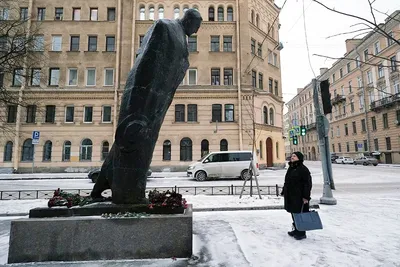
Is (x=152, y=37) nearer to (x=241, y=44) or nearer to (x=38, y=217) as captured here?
(x=38, y=217)

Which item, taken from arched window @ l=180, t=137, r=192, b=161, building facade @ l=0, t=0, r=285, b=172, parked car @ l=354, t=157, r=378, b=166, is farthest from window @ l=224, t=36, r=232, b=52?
parked car @ l=354, t=157, r=378, b=166

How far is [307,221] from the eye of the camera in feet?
16.3

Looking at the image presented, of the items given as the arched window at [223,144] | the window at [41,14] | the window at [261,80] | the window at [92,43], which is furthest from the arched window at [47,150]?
the window at [261,80]

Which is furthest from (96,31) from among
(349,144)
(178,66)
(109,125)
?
(349,144)

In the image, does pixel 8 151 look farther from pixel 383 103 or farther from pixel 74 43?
pixel 383 103

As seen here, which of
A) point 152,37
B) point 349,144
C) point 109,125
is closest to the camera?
point 152,37

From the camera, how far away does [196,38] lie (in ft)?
90.8

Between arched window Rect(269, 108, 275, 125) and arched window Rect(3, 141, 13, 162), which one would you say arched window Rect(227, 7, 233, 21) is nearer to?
arched window Rect(269, 108, 275, 125)

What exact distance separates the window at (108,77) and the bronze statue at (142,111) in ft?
78.3

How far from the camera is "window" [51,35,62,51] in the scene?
88.6ft

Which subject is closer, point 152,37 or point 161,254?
point 161,254

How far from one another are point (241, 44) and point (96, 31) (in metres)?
16.3

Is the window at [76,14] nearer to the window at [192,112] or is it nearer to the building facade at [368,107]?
the window at [192,112]

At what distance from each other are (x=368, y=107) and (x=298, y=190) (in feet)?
154
